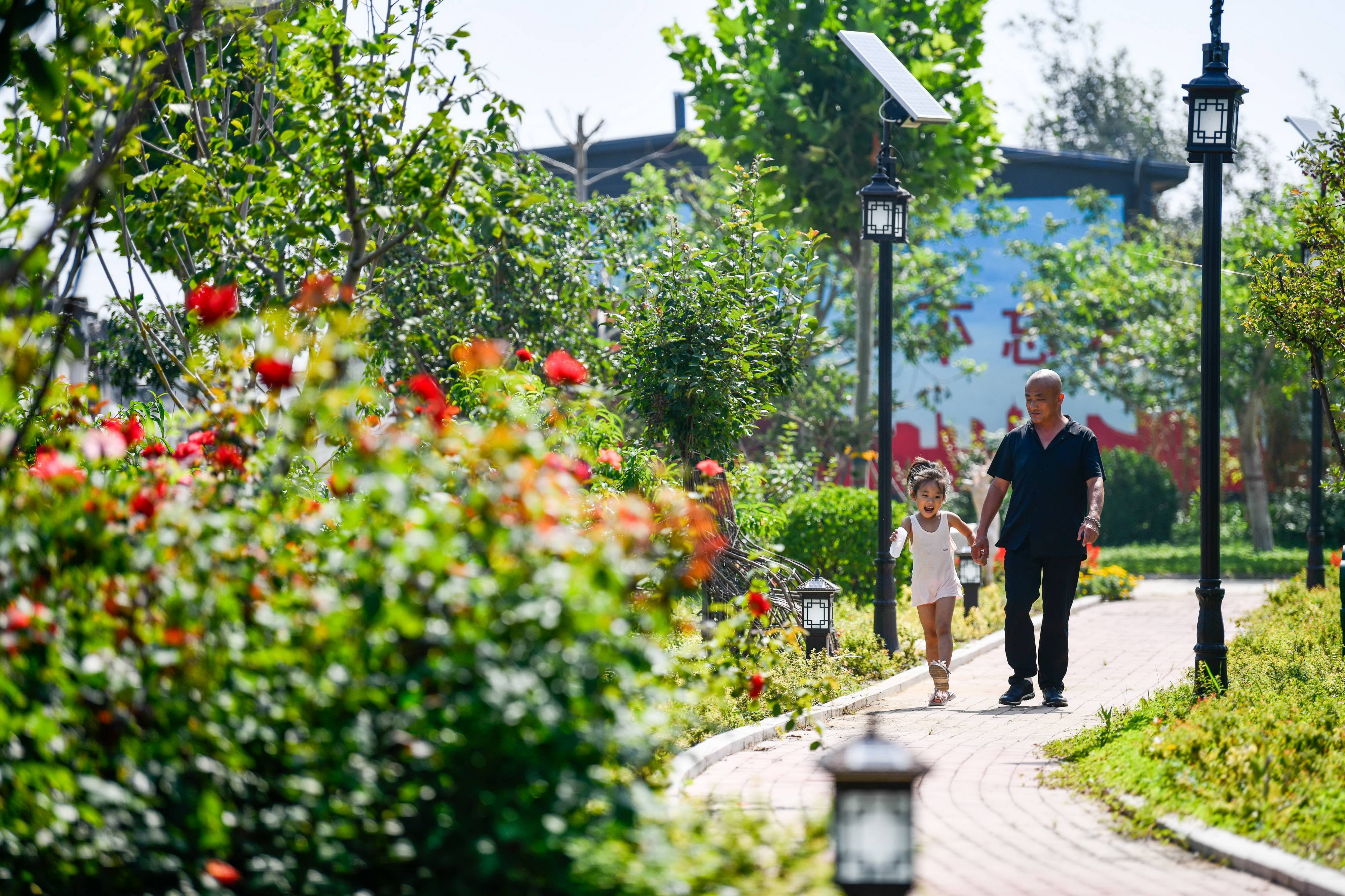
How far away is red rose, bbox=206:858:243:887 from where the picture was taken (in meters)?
3.23

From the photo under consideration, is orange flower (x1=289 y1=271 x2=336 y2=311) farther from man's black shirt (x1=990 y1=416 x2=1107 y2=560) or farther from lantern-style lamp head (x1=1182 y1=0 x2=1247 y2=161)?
lantern-style lamp head (x1=1182 y1=0 x2=1247 y2=161)

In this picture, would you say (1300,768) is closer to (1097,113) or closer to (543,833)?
(543,833)

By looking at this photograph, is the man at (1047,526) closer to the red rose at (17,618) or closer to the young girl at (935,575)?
the young girl at (935,575)

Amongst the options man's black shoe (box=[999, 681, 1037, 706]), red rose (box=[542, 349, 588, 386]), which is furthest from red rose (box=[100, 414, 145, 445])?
man's black shoe (box=[999, 681, 1037, 706])

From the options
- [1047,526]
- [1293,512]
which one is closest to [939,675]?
[1047,526]

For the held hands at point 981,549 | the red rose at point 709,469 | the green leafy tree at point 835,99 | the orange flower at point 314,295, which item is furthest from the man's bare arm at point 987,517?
the green leafy tree at point 835,99

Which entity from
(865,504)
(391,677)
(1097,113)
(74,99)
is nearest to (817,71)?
(865,504)

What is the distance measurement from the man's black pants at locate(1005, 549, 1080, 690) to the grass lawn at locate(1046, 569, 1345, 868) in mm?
564

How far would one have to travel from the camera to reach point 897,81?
1114cm

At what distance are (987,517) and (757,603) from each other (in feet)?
12.0

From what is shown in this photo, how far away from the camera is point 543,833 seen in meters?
3.28

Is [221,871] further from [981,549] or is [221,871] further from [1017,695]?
[1017,695]

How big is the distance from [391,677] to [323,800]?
1.24 ft

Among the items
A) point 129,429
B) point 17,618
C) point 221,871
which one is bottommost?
point 221,871
